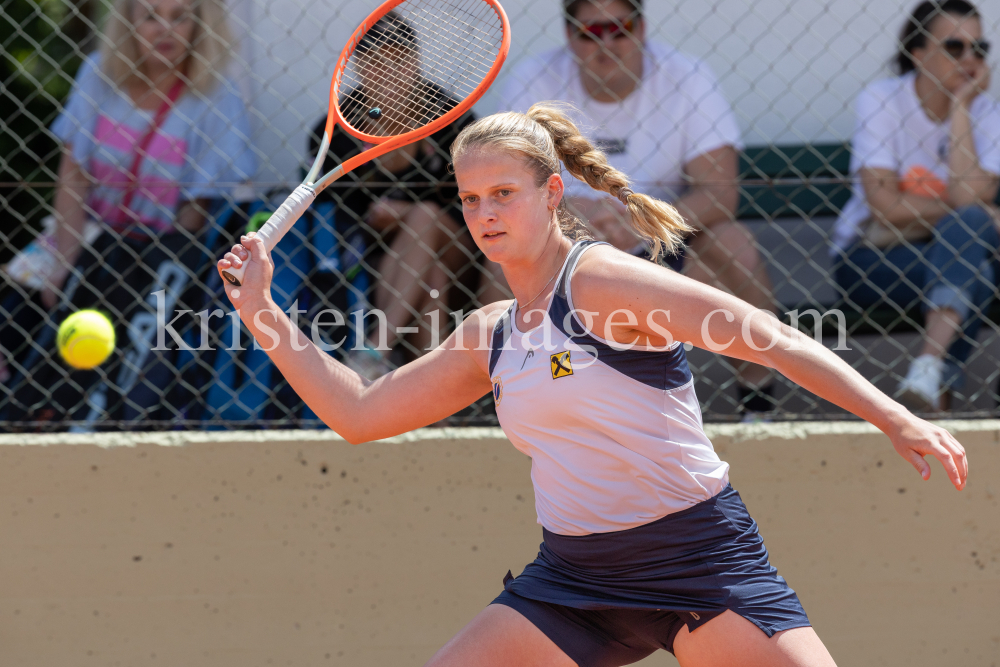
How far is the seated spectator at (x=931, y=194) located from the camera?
10.4 ft

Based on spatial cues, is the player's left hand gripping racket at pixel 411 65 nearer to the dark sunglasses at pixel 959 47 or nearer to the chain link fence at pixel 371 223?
the chain link fence at pixel 371 223

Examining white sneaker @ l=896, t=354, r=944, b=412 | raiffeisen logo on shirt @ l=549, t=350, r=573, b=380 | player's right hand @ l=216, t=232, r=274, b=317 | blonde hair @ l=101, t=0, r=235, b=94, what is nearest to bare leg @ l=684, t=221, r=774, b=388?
white sneaker @ l=896, t=354, r=944, b=412

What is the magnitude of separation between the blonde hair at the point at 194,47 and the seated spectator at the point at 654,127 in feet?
3.40

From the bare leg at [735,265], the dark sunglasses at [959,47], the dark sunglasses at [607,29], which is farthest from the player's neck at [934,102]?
the dark sunglasses at [607,29]

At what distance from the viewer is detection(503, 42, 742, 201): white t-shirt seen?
3.23 metres

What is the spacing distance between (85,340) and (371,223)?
3.25 feet

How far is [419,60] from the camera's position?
266cm

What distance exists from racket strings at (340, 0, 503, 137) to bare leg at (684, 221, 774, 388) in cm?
103

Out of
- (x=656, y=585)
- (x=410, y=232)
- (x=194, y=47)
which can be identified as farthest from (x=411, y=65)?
(x=656, y=585)

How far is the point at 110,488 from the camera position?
2.79 metres

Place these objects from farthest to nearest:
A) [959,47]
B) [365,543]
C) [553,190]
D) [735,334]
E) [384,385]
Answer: [959,47], [365,543], [384,385], [553,190], [735,334]

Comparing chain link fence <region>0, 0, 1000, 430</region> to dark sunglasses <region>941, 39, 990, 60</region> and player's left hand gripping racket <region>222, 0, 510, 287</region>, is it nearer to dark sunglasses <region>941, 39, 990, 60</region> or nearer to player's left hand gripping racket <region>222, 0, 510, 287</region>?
dark sunglasses <region>941, 39, 990, 60</region>

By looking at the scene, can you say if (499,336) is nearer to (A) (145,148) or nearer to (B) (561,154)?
(B) (561,154)

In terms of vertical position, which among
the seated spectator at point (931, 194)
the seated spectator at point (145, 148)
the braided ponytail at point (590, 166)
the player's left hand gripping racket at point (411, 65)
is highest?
the seated spectator at point (931, 194)
